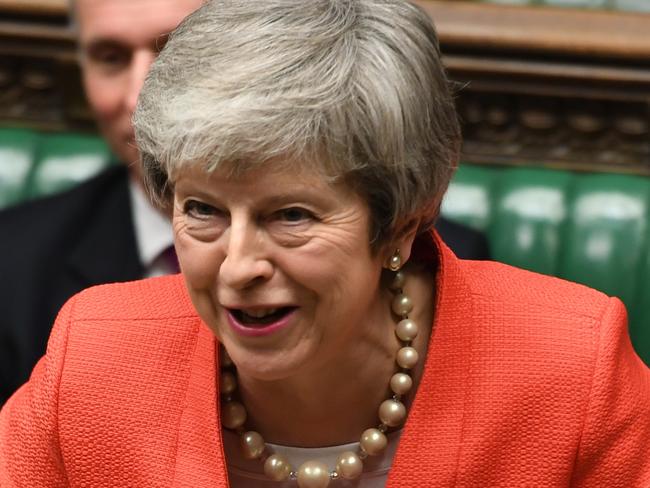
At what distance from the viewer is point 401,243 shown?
1298mm

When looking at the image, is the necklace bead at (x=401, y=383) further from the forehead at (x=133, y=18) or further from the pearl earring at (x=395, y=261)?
the forehead at (x=133, y=18)

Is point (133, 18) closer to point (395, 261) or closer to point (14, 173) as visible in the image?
point (14, 173)

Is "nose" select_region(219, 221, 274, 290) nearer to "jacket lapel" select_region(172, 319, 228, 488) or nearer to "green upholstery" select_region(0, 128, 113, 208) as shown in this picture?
"jacket lapel" select_region(172, 319, 228, 488)

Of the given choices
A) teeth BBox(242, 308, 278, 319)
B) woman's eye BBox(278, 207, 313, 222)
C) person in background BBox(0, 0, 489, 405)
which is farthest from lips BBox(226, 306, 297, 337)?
person in background BBox(0, 0, 489, 405)

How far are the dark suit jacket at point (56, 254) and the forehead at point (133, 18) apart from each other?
30 cm

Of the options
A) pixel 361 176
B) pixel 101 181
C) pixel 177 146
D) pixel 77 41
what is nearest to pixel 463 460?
pixel 361 176

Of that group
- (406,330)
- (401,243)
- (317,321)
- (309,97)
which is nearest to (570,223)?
(406,330)

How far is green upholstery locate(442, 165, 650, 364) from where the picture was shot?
207 cm

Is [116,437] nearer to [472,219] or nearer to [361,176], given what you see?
[361,176]

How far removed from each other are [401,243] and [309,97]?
25 centimetres

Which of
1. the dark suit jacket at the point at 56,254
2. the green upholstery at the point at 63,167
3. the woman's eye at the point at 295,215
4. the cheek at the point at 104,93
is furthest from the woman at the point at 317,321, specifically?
the green upholstery at the point at 63,167

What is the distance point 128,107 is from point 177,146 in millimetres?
904

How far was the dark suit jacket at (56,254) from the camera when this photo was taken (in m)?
2.02

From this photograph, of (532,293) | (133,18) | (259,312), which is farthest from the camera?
(133,18)
